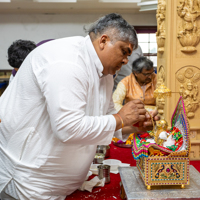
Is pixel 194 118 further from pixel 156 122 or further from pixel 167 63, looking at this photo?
pixel 156 122

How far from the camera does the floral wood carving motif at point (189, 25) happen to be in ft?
9.69

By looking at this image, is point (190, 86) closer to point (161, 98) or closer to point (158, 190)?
point (161, 98)

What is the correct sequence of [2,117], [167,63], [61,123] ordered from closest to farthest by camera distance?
[61,123] → [2,117] → [167,63]

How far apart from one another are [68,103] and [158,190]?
2.61 ft

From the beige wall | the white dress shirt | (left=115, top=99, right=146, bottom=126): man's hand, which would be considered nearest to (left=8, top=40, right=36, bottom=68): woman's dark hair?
the white dress shirt

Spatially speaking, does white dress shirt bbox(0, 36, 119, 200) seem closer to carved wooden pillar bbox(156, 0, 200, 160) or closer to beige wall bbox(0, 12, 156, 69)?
carved wooden pillar bbox(156, 0, 200, 160)

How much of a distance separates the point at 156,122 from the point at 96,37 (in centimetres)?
70

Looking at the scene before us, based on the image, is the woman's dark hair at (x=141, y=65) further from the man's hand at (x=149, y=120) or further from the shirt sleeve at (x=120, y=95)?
the man's hand at (x=149, y=120)

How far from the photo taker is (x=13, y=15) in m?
8.10

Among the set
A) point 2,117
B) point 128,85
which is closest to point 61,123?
point 2,117

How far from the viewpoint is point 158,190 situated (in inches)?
68.6

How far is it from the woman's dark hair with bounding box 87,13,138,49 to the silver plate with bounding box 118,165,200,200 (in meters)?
0.89

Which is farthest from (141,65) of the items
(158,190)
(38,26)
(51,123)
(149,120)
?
(38,26)

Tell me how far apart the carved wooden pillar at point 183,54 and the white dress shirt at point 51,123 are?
4.62 feet
